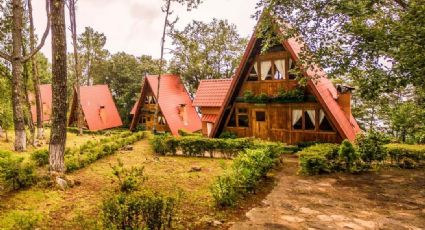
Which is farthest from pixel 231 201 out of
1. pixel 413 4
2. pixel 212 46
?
pixel 212 46

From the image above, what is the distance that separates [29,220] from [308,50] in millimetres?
8613

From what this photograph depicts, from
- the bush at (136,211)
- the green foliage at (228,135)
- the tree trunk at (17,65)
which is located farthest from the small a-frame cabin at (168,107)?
the bush at (136,211)

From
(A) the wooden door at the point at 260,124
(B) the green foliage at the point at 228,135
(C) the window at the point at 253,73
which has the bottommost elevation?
(B) the green foliage at the point at 228,135

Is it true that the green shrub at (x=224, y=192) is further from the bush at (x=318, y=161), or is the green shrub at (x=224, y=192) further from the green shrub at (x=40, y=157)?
the green shrub at (x=40, y=157)

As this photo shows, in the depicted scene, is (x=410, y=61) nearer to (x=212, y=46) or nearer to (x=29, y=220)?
(x=29, y=220)

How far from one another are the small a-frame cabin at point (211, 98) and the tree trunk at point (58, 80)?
1451 cm

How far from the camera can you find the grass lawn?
6.04 m

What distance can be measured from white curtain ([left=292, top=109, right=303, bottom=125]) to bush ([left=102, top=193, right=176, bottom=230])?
12.3 m

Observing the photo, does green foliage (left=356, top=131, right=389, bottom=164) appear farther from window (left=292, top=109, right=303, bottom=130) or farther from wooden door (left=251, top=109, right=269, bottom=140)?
wooden door (left=251, top=109, right=269, bottom=140)

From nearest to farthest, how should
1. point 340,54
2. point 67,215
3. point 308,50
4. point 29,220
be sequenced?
point 29,220 < point 67,215 < point 340,54 < point 308,50

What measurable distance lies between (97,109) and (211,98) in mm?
17037

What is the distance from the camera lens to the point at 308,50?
9188 millimetres

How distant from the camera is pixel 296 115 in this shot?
1612 centimetres

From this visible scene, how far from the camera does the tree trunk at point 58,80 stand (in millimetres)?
8602
